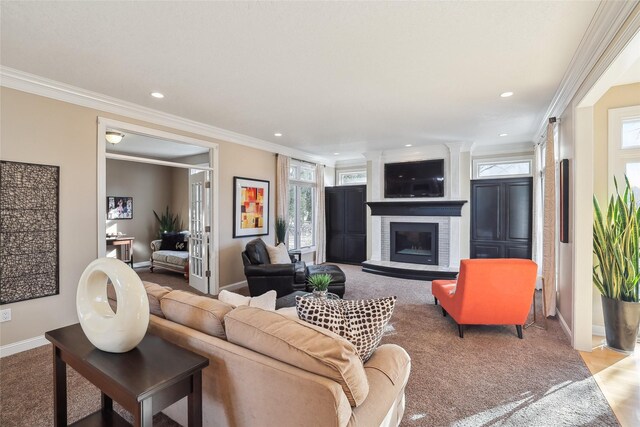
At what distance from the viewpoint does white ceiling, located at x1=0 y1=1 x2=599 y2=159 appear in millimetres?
1936

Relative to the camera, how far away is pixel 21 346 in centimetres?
284

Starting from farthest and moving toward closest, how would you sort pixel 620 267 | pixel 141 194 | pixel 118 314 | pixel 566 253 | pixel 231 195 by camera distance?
1. pixel 141 194
2. pixel 231 195
3. pixel 566 253
4. pixel 620 267
5. pixel 118 314

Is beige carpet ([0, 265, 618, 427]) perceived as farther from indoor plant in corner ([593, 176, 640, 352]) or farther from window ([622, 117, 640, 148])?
window ([622, 117, 640, 148])

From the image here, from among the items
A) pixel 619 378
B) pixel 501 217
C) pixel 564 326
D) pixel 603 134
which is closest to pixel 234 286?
pixel 564 326

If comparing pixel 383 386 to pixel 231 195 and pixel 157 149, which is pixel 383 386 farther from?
pixel 157 149

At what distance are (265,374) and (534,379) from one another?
2.38 m

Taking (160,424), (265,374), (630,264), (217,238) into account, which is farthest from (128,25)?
(630,264)

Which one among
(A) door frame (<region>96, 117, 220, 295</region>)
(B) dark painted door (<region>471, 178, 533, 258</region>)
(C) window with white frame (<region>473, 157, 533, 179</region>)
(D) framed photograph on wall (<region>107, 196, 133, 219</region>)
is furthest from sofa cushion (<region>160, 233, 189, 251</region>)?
(C) window with white frame (<region>473, 157, 533, 179</region>)

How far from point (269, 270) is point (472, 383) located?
2.72 meters

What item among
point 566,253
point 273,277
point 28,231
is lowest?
point 273,277

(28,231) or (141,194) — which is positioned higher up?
(141,194)

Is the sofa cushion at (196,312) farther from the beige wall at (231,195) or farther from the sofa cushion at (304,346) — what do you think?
the beige wall at (231,195)

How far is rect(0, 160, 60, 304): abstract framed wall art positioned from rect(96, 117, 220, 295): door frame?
39 centimetres

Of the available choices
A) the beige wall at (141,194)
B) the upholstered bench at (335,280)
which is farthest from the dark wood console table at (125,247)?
the upholstered bench at (335,280)
